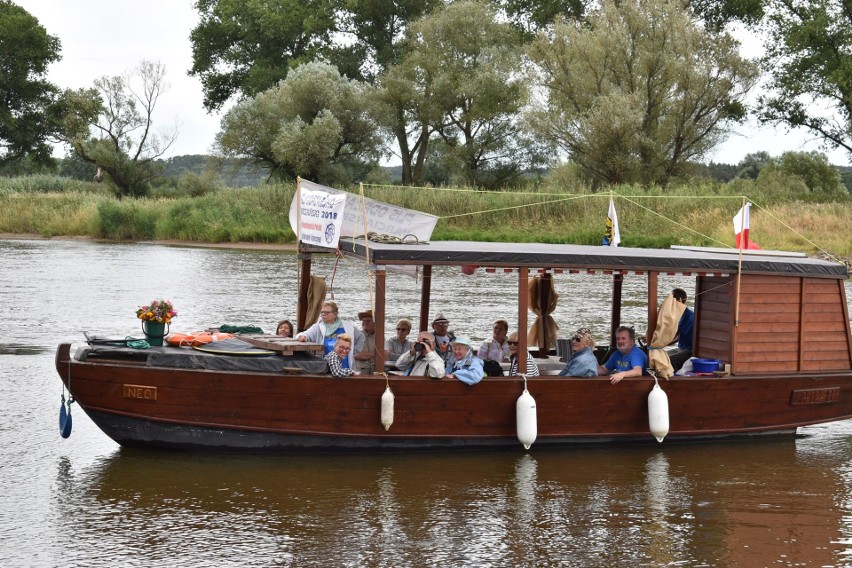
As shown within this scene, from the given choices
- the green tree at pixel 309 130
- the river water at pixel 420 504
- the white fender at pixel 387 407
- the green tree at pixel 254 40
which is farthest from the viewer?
the green tree at pixel 254 40

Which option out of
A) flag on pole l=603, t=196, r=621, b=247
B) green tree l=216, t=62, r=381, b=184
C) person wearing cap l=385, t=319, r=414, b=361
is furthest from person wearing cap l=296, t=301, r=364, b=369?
green tree l=216, t=62, r=381, b=184

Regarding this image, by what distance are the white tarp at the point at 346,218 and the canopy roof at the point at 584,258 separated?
0.28 m

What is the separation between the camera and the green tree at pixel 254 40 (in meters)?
65.9

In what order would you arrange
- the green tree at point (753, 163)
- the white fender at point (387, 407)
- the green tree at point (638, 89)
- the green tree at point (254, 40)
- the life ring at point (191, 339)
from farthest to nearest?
the green tree at point (753, 163), the green tree at point (254, 40), the green tree at point (638, 89), the life ring at point (191, 339), the white fender at point (387, 407)

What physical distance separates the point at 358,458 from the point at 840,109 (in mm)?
42370

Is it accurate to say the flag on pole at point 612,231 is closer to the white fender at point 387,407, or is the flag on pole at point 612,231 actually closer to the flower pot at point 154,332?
the white fender at point 387,407

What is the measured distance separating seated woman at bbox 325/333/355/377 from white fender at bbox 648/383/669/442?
10.4 ft

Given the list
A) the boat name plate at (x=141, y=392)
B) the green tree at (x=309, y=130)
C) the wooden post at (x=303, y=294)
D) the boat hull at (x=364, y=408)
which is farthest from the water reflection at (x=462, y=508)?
the green tree at (x=309, y=130)

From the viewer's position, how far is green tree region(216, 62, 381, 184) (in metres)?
48.3

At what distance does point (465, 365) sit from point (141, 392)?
3198mm

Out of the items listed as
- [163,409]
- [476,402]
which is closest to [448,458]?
[476,402]

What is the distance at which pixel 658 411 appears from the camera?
11.7m

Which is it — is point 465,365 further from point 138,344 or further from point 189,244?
point 189,244

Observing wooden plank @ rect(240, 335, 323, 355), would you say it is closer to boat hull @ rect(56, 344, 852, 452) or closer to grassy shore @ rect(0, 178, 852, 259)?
boat hull @ rect(56, 344, 852, 452)
